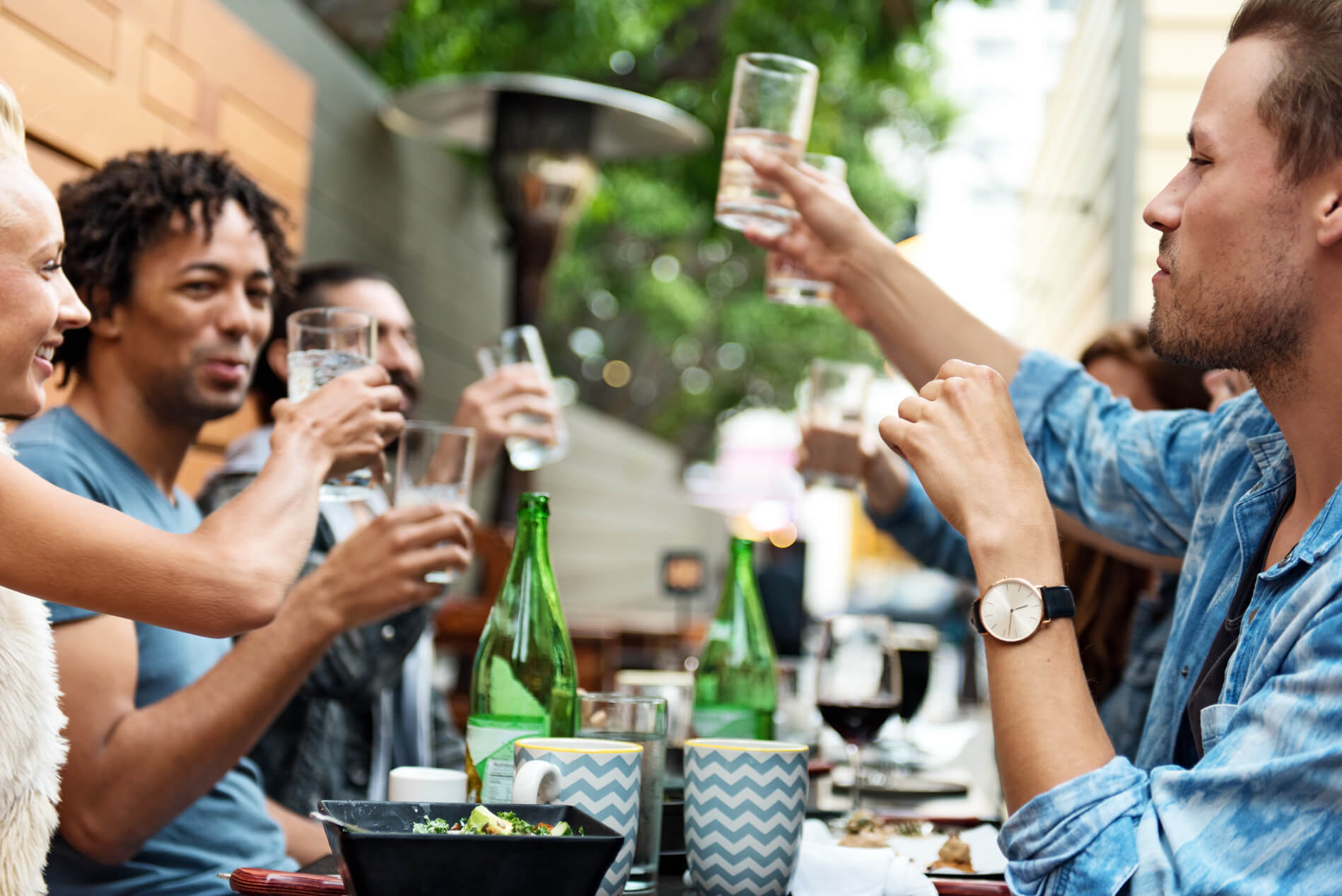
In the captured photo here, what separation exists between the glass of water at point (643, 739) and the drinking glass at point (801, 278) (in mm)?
874

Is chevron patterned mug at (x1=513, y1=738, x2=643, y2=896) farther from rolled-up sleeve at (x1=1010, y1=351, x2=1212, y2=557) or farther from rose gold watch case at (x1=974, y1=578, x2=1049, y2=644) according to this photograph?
rolled-up sleeve at (x1=1010, y1=351, x2=1212, y2=557)

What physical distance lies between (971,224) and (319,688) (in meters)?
9.91

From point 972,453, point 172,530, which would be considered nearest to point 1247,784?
point 972,453

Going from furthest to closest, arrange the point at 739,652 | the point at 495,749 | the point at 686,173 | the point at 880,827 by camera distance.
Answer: the point at 686,173 < the point at 739,652 < the point at 880,827 < the point at 495,749

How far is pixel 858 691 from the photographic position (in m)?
1.92

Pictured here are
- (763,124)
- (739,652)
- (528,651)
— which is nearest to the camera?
→ (528,651)

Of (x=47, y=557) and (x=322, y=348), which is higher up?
(x=322, y=348)

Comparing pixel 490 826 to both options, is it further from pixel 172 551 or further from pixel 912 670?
pixel 912 670

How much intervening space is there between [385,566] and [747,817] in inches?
25.6

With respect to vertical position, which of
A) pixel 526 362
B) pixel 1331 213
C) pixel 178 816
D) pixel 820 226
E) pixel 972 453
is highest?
pixel 820 226

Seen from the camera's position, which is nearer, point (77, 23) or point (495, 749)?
point (495, 749)

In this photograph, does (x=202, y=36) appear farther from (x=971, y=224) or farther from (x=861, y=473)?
(x=971, y=224)

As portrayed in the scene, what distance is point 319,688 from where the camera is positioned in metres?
2.13

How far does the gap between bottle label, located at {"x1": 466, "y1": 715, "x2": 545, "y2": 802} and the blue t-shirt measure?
56 centimetres
